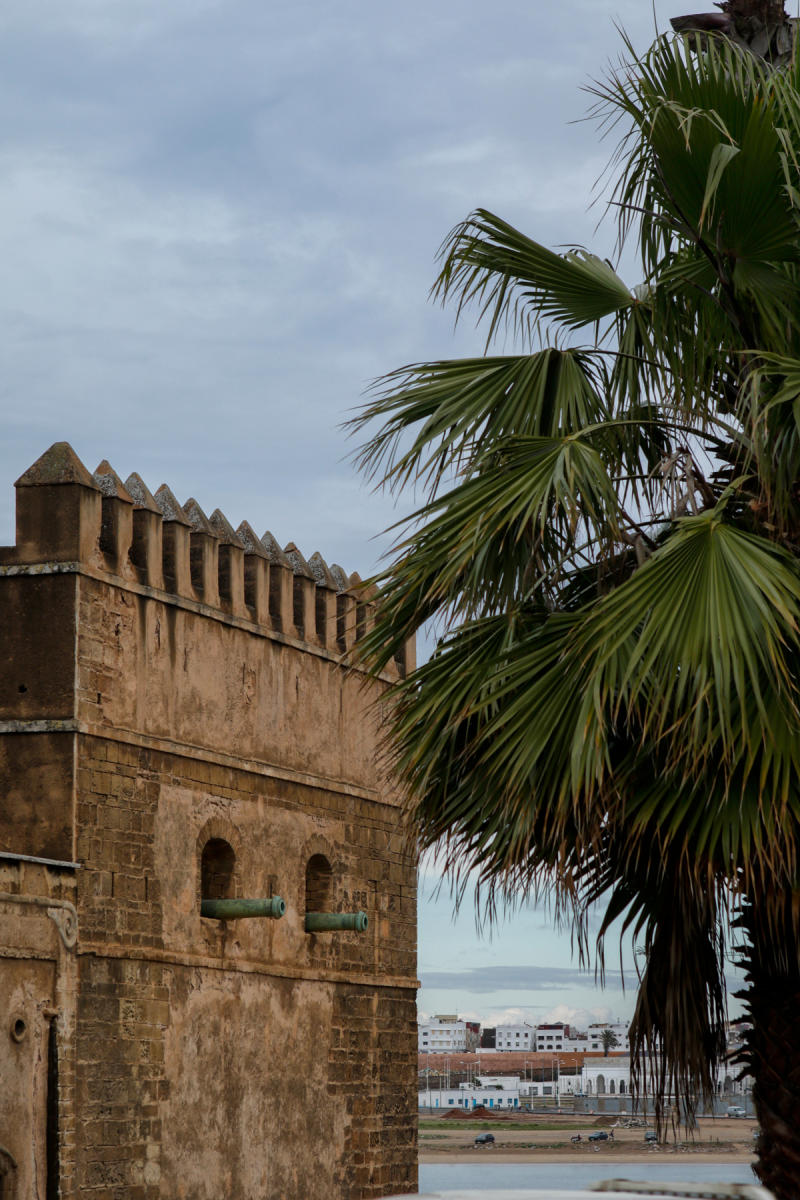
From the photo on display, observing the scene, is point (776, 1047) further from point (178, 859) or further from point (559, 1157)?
point (559, 1157)

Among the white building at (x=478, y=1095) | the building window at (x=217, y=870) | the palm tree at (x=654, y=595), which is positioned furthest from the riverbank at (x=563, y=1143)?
the palm tree at (x=654, y=595)

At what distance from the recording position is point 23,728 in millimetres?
12102

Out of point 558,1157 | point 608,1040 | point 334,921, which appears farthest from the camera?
point 608,1040

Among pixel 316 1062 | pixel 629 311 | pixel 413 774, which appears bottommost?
pixel 316 1062

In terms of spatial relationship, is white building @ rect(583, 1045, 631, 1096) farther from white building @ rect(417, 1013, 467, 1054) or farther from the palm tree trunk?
the palm tree trunk

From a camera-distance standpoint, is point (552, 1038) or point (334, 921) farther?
point (552, 1038)

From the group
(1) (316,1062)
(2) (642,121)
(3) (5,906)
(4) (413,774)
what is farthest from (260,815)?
(2) (642,121)

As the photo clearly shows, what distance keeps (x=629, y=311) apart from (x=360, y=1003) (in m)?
8.84

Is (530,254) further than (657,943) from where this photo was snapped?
Yes

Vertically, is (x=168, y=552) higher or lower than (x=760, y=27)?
lower

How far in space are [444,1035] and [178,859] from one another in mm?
177408

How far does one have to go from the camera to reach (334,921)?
47.9ft

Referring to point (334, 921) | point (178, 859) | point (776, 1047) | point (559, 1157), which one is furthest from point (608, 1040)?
point (776, 1047)

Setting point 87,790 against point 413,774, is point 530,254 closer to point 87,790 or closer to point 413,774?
point 413,774
